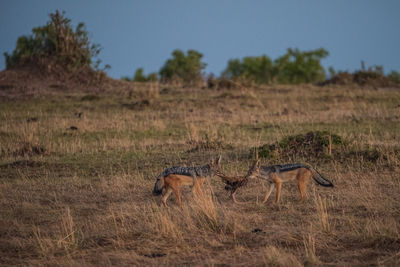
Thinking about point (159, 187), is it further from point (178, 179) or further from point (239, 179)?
point (239, 179)

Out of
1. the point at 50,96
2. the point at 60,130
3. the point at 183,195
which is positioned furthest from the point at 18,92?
the point at 183,195

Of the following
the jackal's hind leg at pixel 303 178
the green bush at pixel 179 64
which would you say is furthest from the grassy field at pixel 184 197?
the green bush at pixel 179 64

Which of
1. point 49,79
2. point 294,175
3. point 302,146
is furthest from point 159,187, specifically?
point 49,79

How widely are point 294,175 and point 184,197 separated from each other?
219cm

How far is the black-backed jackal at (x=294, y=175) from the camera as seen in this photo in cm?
827

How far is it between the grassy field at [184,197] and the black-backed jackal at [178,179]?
266mm

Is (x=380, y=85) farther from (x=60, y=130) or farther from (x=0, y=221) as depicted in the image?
(x=0, y=221)

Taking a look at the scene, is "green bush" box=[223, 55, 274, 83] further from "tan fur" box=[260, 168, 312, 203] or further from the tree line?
"tan fur" box=[260, 168, 312, 203]

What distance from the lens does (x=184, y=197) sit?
355 inches

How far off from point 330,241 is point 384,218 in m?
1.35

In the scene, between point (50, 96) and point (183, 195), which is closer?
point (183, 195)

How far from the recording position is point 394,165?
10.3 metres

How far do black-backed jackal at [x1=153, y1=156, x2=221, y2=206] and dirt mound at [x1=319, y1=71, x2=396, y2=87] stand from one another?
81.7 feet

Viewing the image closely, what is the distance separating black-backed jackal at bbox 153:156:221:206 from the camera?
8102 mm
